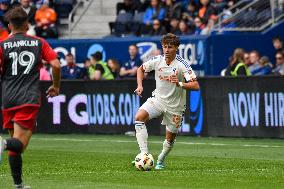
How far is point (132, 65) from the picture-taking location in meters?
28.2

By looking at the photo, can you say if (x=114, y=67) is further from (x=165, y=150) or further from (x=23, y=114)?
(x=23, y=114)

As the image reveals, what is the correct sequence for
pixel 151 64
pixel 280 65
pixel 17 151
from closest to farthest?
pixel 17 151 < pixel 151 64 < pixel 280 65

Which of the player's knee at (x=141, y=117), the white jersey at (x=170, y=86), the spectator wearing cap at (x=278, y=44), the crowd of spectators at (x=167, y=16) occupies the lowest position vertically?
the player's knee at (x=141, y=117)

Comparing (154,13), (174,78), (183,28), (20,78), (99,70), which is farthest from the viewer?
(154,13)

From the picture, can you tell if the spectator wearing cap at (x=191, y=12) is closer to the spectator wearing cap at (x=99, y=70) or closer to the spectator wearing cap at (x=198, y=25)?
the spectator wearing cap at (x=198, y=25)

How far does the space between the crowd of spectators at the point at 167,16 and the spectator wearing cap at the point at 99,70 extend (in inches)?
98.2

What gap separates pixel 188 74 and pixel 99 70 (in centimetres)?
1234

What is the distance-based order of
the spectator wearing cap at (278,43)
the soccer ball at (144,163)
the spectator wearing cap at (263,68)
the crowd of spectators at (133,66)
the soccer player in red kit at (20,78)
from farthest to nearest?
the spectator wearing cap at (278,43), the spectator wearing cap at (263,68), the crowd of spectators at (133,66), the soccer ball at (144,163), the soccer player in red kit at (20,78)

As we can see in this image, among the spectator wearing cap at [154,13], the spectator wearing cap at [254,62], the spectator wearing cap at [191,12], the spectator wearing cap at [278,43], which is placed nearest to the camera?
the spectator wearing cap at [254,62]

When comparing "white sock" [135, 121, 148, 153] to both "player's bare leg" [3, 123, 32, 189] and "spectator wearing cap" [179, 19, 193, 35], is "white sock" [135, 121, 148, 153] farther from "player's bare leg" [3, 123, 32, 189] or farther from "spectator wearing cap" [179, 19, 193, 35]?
"spectator wearing cap" [179, 19, 193, 35]

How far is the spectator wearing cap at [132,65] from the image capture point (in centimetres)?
2777

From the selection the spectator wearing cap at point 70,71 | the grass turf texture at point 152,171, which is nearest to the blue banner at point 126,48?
the spectator wearing cap at point 70,71

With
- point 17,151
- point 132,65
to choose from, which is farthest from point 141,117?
point 132,65

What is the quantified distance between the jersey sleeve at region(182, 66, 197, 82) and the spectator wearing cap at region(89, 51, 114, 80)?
1180cm
